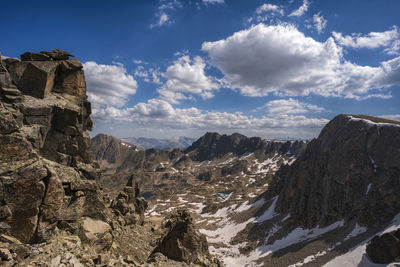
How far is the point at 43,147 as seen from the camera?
1977 centimetres

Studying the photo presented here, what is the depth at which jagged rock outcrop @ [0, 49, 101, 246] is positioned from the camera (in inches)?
567

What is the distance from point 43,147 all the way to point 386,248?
5453 centimetres

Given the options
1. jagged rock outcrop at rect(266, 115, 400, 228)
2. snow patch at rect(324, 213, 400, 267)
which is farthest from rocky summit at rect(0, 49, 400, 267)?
jagged rock outcrop at rect(266, 115, 400, 228)

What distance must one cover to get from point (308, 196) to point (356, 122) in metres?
34.7

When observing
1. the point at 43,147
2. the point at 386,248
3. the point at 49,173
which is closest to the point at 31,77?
the point at 43,147

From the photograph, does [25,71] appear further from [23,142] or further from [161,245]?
[161,245]

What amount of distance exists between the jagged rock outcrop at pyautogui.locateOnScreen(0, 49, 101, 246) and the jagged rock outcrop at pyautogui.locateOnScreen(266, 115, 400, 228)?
2551 inches

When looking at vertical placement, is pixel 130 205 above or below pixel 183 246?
below

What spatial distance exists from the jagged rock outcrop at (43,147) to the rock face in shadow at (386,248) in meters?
46.7

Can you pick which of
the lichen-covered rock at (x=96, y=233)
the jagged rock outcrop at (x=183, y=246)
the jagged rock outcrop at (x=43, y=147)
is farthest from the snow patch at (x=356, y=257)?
the jagged rock outcrop at (x=43, y=147)

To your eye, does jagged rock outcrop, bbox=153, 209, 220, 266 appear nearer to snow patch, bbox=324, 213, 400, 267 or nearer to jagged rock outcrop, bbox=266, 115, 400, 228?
snow patch, bbox=324, 213, 400, 267

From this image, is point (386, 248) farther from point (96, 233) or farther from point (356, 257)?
point (96, 233)

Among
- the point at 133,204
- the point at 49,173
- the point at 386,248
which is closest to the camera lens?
the point at 49,173

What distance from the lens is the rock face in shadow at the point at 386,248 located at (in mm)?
34000
